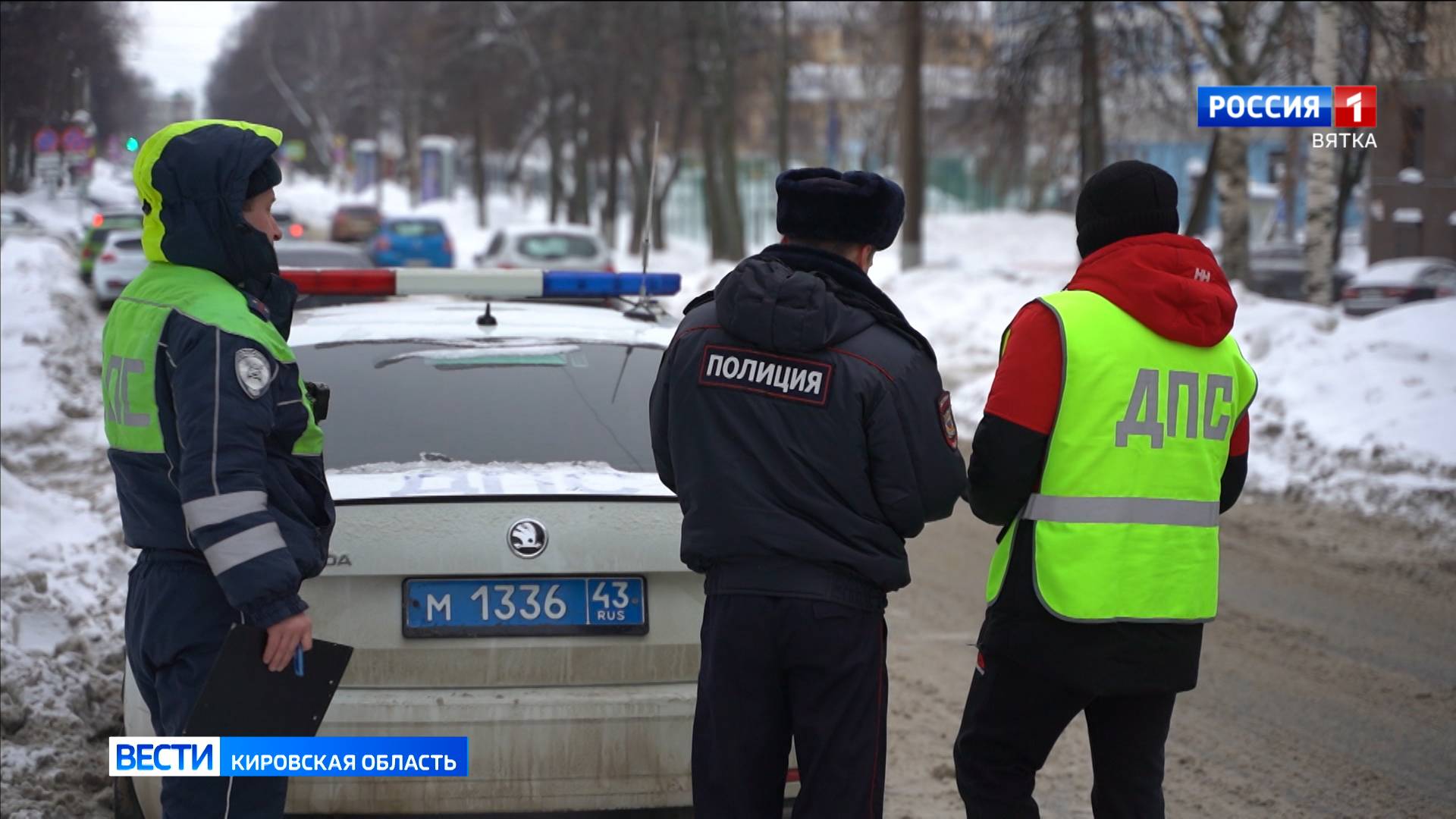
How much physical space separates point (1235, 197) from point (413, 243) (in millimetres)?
15981

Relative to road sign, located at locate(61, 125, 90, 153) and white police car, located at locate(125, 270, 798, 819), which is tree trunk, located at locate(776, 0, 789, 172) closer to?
road sign, located at locate(61, 125, 90, 153)

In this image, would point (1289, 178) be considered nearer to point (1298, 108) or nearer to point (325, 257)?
point (1298, 108)

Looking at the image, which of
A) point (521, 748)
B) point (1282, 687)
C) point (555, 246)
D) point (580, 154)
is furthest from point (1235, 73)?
point (580, 154)

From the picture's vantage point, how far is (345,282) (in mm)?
4605

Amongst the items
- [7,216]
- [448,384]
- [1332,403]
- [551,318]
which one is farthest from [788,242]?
[7,216]

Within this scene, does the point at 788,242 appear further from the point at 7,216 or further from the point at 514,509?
the point at 7,216

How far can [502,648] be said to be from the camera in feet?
12.4

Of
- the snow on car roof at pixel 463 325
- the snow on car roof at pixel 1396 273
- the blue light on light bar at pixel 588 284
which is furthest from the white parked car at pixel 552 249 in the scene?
the blue light on light bar at pixel 588 284

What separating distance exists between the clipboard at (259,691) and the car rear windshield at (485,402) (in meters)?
0.84

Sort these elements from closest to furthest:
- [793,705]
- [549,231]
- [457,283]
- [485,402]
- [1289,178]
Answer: [793,705], [485,402], [457,283], [549,231], [1289,178]

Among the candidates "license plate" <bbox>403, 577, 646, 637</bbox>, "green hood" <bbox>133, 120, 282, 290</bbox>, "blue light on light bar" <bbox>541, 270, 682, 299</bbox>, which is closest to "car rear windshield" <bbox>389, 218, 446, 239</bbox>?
"blue light on light bar" <bbox>541, 270, 682, 299</bbox>

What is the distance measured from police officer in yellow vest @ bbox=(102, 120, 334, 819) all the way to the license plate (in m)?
0.51

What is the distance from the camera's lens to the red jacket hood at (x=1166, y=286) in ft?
10.8

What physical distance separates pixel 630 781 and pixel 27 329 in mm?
14910
